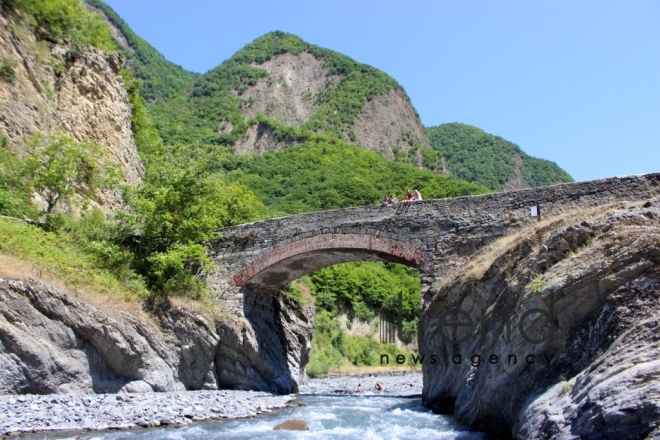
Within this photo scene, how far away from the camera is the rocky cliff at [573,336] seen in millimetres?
7320

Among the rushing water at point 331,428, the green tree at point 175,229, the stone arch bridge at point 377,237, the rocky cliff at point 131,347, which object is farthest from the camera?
the green tree at point 175,229

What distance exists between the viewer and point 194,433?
1141cm

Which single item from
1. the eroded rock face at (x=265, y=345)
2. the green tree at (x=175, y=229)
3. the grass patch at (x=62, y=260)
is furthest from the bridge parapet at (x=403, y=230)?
the grass patch at (x=62, y=260)

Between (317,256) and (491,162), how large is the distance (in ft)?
276

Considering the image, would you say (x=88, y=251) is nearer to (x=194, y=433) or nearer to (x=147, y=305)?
(x=147, y=305)

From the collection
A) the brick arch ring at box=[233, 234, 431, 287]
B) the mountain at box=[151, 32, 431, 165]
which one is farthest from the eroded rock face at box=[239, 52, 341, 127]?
the brick arch ring at box=[233, 234, 431, 287]

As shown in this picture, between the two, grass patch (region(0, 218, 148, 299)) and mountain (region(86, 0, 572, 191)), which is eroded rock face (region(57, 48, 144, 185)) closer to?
grass patch (region(0, 218, 148, 299))

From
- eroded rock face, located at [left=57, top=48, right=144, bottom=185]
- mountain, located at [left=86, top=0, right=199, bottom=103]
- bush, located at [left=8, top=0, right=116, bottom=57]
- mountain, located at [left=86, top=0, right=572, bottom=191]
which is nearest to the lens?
bush, located at [left=8, top=0, right=116, bottom=57]

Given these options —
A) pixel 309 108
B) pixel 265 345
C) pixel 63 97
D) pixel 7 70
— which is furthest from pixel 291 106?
pixel 7 70

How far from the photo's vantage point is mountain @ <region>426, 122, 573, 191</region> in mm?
93688

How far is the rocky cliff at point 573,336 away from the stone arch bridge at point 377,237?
3175 mm

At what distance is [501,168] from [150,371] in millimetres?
87240

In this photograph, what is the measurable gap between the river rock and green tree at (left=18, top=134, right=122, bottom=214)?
1002cm

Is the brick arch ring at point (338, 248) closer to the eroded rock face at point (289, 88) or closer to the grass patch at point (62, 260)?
the grass patch at point (62, 260)
